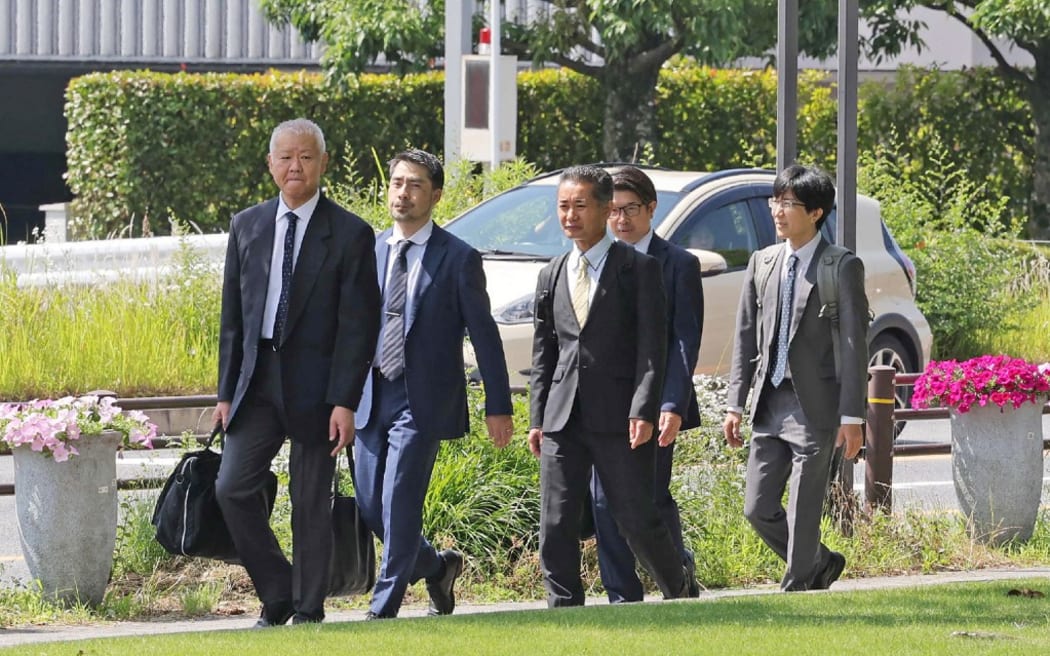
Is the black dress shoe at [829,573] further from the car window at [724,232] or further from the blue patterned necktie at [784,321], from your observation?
the car window at [724,232]

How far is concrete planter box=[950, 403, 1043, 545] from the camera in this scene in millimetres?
9898

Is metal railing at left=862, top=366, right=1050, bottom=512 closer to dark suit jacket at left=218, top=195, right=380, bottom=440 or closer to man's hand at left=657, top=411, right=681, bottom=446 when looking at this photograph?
man's hand at left=657, top=411, right=681, bottom=446

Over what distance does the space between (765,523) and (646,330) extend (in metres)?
1.01

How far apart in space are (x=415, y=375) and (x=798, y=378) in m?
1.48

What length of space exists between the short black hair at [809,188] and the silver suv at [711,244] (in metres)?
3.83

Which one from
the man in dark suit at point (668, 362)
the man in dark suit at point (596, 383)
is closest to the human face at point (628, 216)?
the man in dark suit at point (668, 362)

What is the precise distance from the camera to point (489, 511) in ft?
29.7

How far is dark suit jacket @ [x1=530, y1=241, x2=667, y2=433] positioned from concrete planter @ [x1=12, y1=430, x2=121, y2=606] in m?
1.94

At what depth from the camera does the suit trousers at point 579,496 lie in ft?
24.4

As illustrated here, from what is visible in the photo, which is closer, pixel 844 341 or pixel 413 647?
pixel 413 647

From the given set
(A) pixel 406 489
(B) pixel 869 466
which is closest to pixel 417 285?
(A) pixel 406 489

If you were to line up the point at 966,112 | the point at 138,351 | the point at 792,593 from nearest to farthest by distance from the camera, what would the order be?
the point at 792,593, the point at 138,351, the point at 966,112

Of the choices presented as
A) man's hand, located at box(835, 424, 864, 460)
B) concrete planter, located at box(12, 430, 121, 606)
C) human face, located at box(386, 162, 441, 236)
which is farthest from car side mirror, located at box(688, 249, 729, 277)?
concrete planter, located at box(12, 430, 121, 606)

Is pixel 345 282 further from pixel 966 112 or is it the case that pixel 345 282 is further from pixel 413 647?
pixel 966 112
